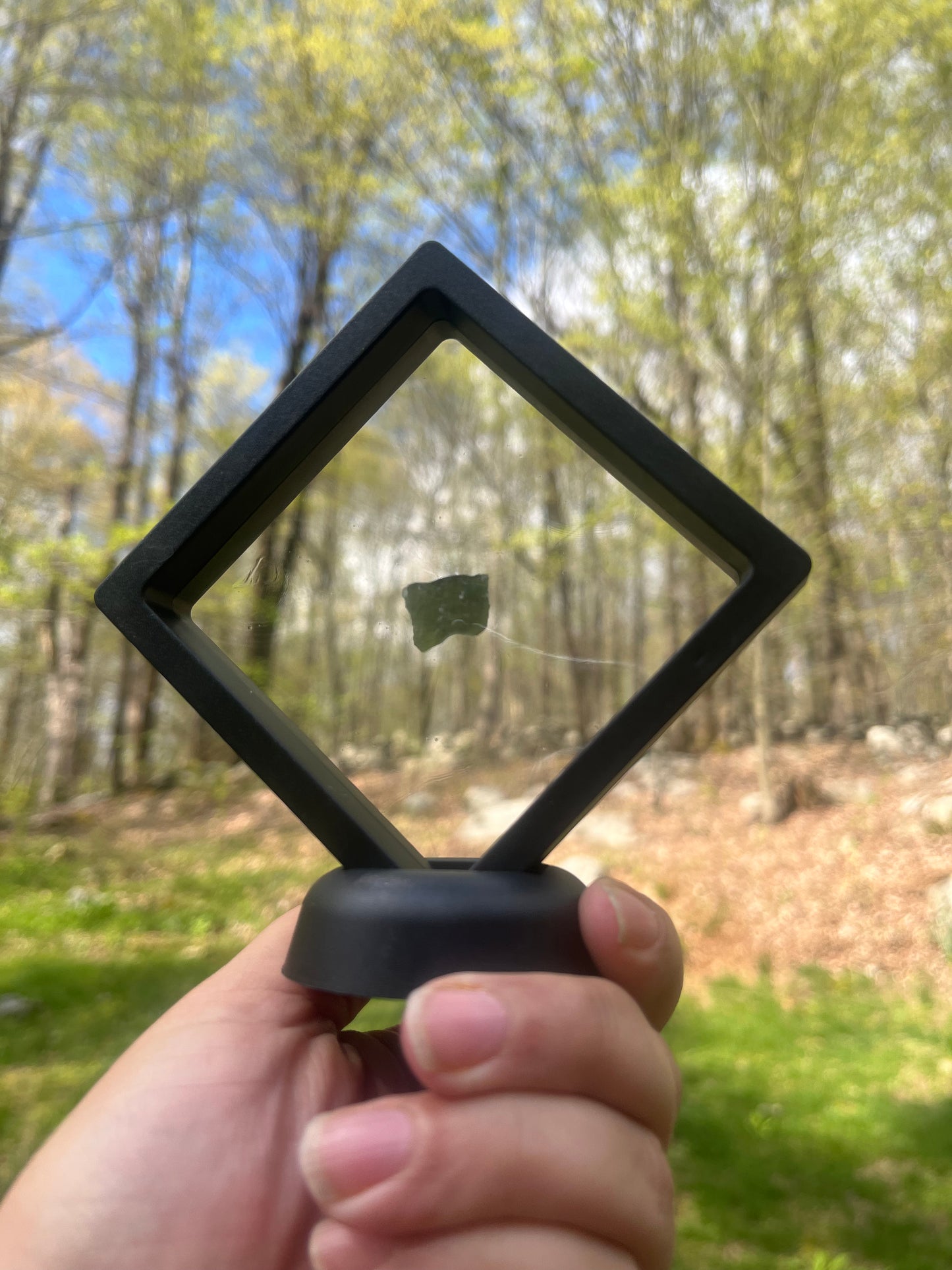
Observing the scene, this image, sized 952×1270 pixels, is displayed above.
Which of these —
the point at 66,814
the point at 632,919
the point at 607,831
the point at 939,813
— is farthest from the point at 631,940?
the point at 66,814

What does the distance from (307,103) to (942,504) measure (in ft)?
14.0

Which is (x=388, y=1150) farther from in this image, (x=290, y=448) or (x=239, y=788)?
(x=239, y=788)

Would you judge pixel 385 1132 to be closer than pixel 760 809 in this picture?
Yes

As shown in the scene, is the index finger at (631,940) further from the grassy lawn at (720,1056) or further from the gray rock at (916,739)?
the gray rock at (916,739)

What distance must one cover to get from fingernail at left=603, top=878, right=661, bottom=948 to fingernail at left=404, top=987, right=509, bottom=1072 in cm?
9

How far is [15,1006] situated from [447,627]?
3224 millimetres

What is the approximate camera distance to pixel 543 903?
14.3 inches

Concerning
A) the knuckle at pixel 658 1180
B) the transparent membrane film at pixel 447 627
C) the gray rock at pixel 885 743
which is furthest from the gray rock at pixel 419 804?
the gray rock at pixel 885 743

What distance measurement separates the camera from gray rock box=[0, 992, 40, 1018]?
2736 mm

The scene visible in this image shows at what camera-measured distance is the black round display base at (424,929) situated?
35 centimetres

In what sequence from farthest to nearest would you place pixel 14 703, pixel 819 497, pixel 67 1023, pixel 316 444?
pixel 14 703 → pixel 819 497 → pixel 67 1023 → pixel 316 444

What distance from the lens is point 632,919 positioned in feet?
1.33

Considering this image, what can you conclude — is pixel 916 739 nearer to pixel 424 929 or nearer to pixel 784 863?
pixel 784 863

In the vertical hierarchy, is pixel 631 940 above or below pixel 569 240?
below
